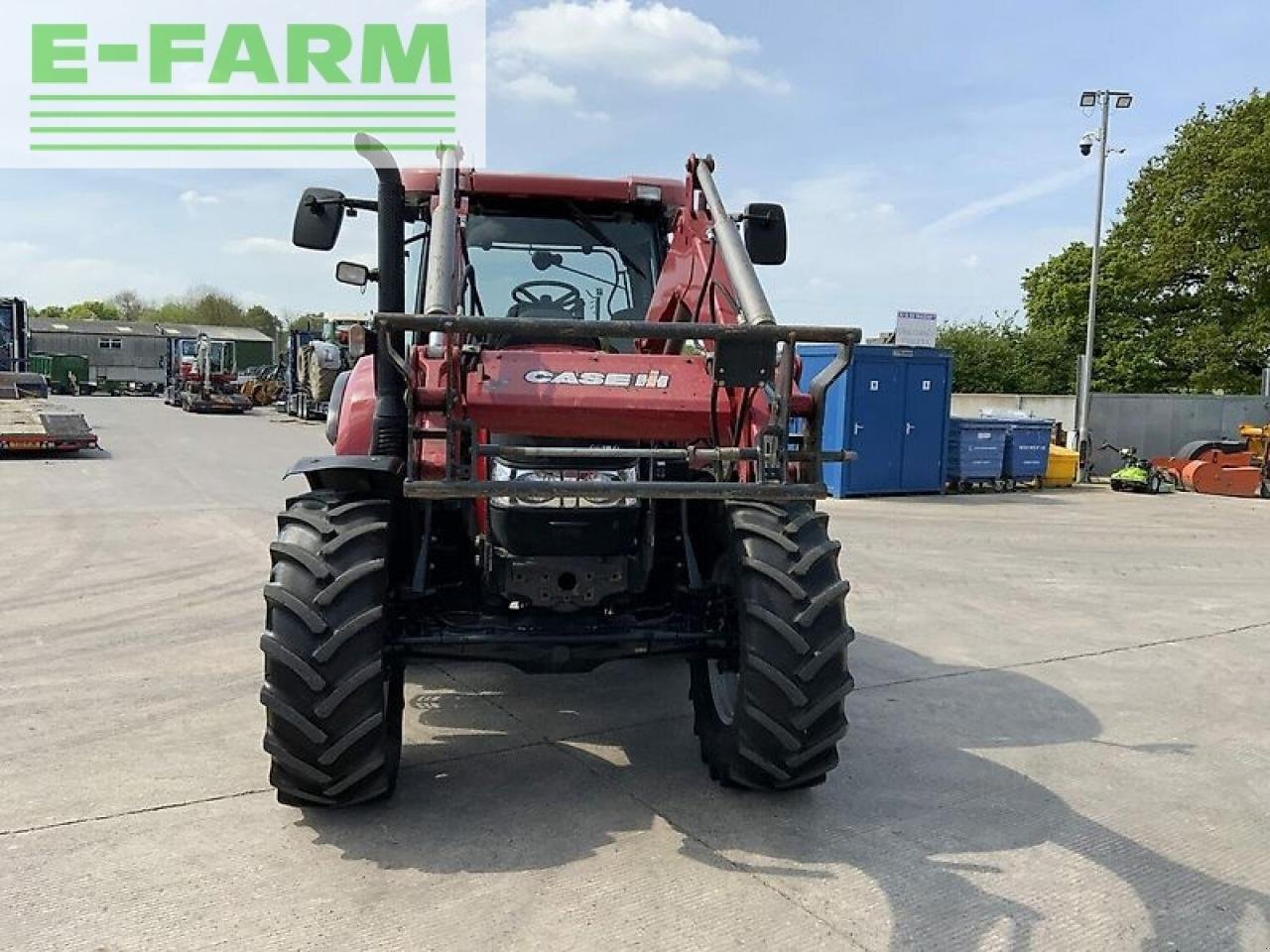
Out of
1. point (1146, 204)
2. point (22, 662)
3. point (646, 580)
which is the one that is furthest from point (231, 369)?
point (646, 580)

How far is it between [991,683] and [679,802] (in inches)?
104

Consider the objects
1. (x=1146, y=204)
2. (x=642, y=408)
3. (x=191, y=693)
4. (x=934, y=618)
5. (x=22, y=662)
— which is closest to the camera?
(x=642, y=408)

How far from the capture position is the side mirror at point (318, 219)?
4383 mm

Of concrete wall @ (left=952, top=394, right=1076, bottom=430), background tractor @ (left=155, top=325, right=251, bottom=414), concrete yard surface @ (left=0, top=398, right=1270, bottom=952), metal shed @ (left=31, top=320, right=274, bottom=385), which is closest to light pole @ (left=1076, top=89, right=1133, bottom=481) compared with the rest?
concrete wall @ (left=952, top=394, right=1076, bottom=430)

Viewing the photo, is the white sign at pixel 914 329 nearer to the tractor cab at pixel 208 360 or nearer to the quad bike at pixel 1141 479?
the quad bike at pixel 1141 479

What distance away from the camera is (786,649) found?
11.6ft

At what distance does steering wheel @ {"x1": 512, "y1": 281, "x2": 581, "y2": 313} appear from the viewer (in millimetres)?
5117

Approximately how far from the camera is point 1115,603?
8.15 meters

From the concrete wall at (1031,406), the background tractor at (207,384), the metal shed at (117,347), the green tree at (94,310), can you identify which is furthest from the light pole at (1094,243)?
the green tree at (94,310)

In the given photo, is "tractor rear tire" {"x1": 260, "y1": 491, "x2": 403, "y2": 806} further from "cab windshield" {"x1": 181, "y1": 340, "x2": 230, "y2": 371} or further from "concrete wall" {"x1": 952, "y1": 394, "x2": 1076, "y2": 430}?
"cab windshield" {"x1": 181, "y1": 340, "x2": 230, "y2": 371}

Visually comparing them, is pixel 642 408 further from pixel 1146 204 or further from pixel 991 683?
pixel 1146 204

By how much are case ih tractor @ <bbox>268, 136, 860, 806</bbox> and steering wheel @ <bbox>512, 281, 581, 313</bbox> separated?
2.01ft

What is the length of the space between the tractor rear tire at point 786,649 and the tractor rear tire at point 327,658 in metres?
1.24

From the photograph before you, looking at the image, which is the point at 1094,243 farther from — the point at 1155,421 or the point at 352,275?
the point at 352,275
